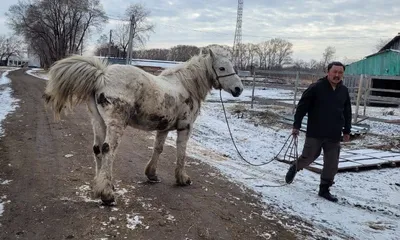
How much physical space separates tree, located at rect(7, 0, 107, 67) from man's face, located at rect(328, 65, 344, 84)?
5249cm

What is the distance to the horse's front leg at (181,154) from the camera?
4.98 meters

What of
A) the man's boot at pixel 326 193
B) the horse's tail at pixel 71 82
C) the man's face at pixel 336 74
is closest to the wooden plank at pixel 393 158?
the man's boot at pixel 326 193

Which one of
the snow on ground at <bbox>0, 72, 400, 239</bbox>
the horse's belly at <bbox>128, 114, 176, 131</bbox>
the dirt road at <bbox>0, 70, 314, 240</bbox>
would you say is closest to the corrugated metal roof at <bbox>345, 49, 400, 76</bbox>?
the snow on ground at <bbox>0, 72, 400, 239</bbox>

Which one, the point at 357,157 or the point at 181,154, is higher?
the point at 181,154

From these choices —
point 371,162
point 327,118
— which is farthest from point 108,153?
point 371,162

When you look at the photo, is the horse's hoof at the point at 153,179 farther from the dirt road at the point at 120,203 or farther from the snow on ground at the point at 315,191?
the snow on ground at the point at 315,191

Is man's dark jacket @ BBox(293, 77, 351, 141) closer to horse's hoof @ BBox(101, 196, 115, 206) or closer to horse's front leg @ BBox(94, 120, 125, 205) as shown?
horse's front leg @ BBox(94, 120, 125, 205)

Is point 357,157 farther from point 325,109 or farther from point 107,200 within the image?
point 107,200

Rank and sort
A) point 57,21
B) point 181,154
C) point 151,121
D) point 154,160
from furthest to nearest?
point 57,21
point 154,160
point 181,154
point 151,121

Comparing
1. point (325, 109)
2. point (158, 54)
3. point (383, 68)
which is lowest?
point (325, 109)

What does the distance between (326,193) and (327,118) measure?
115cm

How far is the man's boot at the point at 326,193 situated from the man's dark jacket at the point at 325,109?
750 millimetres

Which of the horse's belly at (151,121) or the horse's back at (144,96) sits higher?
the horse's back at (144,96)

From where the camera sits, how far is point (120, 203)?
13.8 ft
